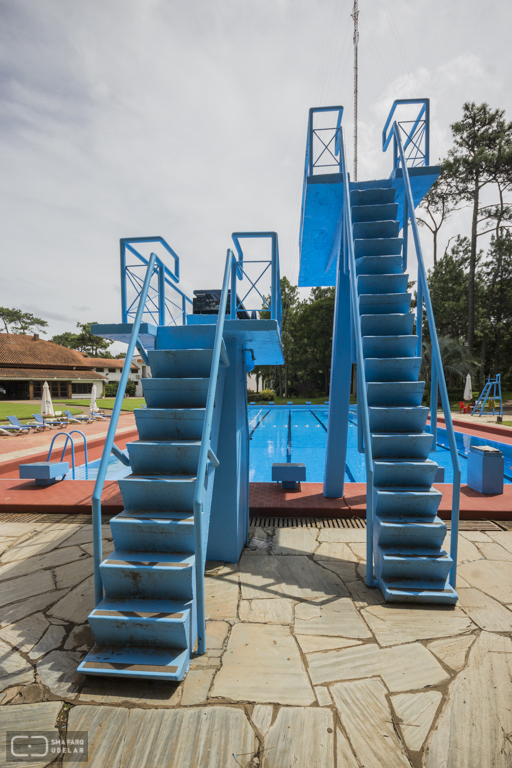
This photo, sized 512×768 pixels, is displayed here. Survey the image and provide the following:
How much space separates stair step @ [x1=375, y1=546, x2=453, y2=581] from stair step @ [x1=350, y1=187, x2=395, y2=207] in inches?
161

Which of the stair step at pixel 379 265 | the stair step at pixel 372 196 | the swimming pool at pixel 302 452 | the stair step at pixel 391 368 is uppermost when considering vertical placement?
the stair step at pixel 372 196

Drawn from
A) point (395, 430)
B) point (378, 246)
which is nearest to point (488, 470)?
point (395, 430)

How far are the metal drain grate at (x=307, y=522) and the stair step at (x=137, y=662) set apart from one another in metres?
2.47

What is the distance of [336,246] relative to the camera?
5.88 m

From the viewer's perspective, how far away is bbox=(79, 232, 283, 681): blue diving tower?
228 cm

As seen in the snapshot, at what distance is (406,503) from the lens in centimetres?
323

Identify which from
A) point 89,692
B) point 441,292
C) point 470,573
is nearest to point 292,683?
point 89,692

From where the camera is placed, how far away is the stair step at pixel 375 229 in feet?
14.7

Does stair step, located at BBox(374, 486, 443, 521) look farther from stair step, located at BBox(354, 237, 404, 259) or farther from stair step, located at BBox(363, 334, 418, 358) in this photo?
stair step, located at BBox(354, 237, 404, 259)

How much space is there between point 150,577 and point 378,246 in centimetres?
411

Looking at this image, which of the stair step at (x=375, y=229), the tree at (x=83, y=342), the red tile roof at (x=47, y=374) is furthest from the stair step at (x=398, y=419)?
the tree at (x=83, y=342)

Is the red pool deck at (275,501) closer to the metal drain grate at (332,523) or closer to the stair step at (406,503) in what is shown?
the metal drain grate at (332,523)

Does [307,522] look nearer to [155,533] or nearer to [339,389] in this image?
[339,389]

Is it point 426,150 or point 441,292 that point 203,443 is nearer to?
point 426,150
